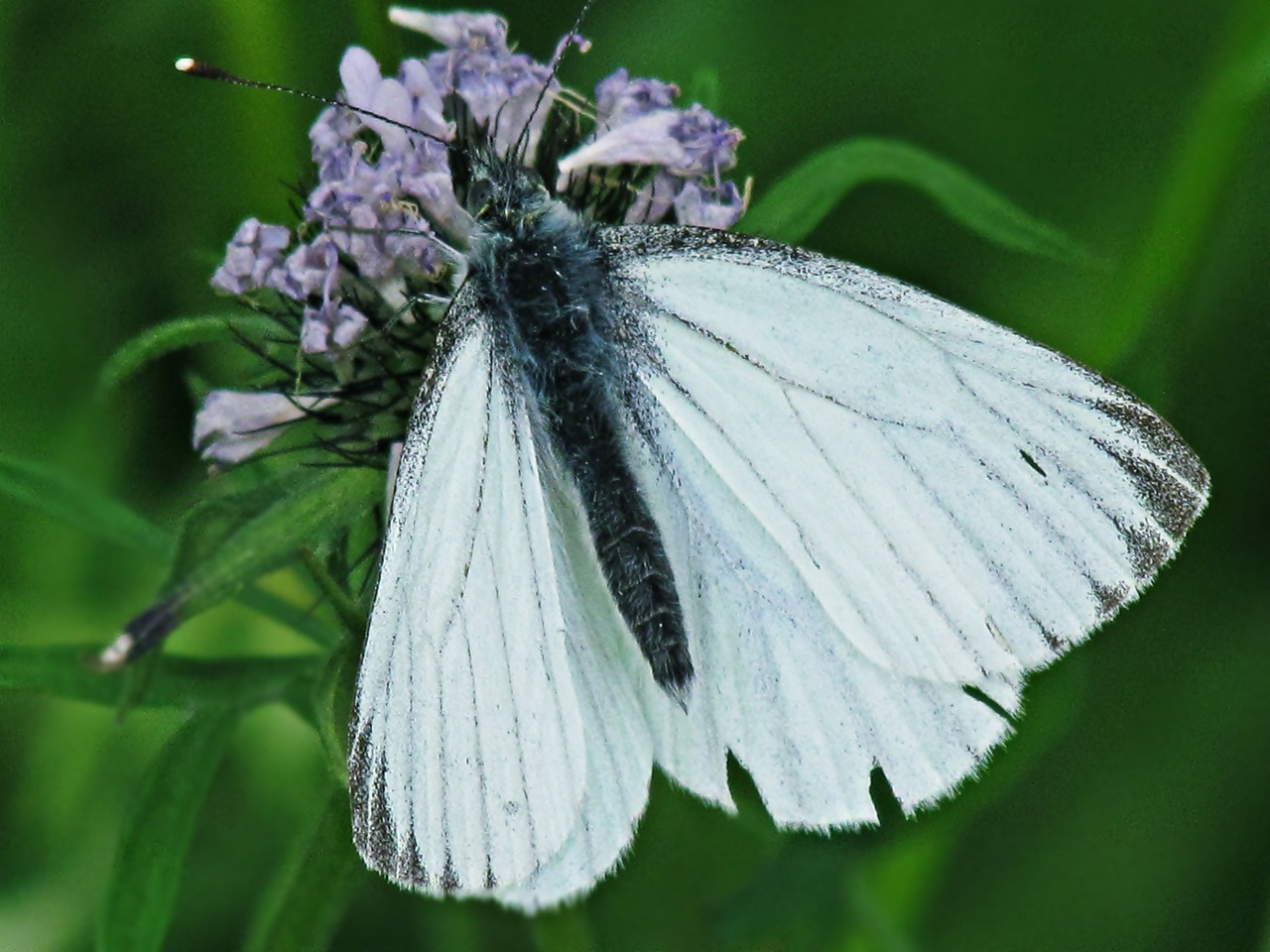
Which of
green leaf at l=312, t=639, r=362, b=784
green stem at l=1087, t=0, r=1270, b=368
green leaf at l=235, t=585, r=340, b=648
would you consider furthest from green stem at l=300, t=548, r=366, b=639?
green stem at l=1087, t=0, r=1270, b=368

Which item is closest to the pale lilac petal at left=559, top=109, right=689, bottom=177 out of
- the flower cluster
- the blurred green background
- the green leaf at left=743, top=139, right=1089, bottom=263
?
the flower cluster

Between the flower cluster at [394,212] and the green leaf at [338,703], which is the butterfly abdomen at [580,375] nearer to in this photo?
the flower cluster at [394,212]

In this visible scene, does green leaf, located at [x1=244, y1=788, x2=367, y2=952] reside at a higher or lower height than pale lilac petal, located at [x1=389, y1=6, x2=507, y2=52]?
lower

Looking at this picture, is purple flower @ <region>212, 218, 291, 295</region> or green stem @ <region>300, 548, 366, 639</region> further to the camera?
purple flower @ <region>212, 218, 291, 295</region>

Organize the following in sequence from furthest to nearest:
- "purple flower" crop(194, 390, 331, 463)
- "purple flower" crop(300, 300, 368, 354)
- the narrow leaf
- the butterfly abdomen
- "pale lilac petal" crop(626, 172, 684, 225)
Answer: "pale lilac petal" crop(626, 172, 684, 225) < "purple flower" crop(194, 390, 331, 463) < "purple flower" crop(300, 300, 368, 354) < the butterfly abdomen < the narrow leaf

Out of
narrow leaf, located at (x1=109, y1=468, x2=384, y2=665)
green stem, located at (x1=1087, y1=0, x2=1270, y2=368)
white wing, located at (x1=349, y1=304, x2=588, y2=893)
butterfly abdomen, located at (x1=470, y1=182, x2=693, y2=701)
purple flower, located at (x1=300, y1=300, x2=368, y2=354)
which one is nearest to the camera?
narrow leaf, located at (x1=109, y1=468, x2=384, y2=665)

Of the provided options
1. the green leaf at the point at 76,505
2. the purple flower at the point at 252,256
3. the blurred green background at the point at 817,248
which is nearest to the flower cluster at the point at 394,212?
the purple flower at the point at 252,256

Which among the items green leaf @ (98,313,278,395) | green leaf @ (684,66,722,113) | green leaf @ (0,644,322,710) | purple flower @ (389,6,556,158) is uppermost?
green leaf @ (684,66,722,113)

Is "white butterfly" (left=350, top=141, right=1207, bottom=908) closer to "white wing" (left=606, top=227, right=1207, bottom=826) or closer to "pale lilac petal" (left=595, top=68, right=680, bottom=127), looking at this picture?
"white wing" (left=606, top=227, right=1207, bottom=826)

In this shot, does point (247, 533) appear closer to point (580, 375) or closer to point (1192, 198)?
point (580, 375)
